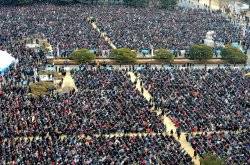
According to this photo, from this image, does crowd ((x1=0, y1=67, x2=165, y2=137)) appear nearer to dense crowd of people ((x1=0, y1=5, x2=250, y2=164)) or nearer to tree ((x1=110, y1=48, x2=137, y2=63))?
dense crowd of people ((x1=0, y1=5, x2=250, y2=164))

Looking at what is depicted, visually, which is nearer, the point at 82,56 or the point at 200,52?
the point at 82,56

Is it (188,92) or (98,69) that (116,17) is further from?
(188,92)

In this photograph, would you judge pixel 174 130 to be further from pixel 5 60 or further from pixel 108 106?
pixel 5 60

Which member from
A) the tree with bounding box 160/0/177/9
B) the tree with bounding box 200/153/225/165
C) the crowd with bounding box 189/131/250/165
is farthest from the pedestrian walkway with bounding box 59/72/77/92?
the tree with bounding box 160/0/177/9

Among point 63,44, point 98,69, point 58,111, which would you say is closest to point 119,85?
point 98,69

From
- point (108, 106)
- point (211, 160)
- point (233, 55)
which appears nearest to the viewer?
point (211, 160)

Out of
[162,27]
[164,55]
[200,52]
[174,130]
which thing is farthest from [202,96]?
[162,27]

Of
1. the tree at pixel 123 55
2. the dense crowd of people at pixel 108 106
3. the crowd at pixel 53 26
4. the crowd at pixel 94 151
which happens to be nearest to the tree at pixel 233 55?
the dense crowd of people at pixel 108 106
